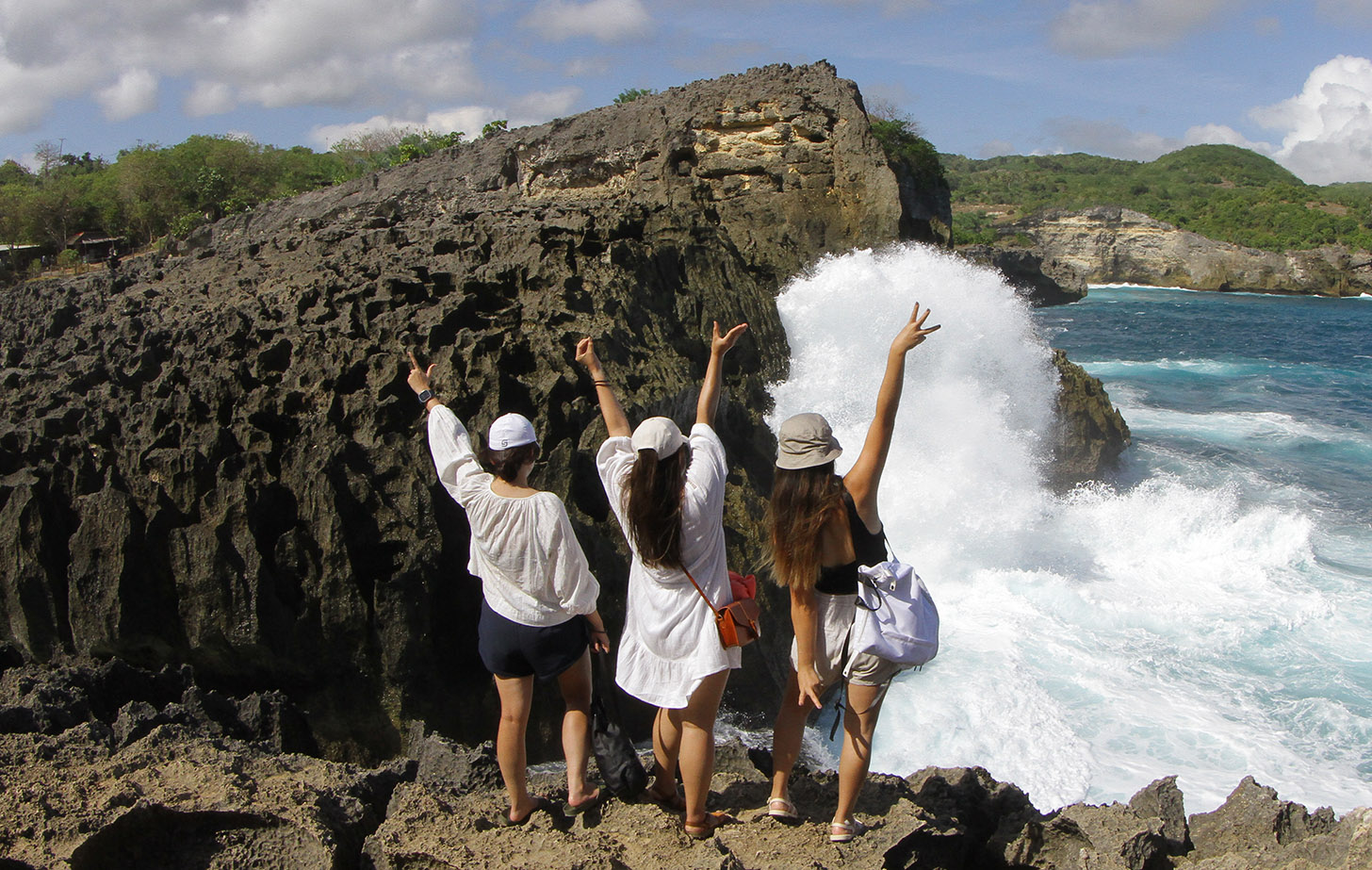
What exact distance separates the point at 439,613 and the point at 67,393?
282 cm

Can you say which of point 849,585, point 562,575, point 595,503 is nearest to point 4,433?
point 595,503

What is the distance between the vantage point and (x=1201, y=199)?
7225cm

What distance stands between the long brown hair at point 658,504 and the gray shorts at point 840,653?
517 mm

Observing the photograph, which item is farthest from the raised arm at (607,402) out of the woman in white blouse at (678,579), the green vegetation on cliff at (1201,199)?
the green vegetation on cliff at (1201,199)

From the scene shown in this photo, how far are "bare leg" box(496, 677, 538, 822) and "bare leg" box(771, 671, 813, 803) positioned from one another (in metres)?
0.81

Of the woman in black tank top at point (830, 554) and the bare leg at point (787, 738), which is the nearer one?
the woman in black tank top at point (830, 554)

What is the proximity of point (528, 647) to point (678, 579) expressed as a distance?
592 millimetres

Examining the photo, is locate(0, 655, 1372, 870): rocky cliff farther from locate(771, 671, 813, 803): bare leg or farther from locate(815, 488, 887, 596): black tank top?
locate(815, 488, 887, 596): black tank top

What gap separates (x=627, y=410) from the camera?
6.21 meters

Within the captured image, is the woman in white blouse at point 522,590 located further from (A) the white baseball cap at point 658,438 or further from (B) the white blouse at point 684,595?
(A) the white baseball cap at point 658,438

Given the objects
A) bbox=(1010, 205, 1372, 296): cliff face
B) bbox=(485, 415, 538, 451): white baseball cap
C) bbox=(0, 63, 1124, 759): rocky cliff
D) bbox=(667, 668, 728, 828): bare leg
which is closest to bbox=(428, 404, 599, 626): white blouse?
bbox=(485, 415, 538, 451): white baseball cap

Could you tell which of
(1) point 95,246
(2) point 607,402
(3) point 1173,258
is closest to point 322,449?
(2) point 607,402

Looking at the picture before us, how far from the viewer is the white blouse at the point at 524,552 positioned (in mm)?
2910

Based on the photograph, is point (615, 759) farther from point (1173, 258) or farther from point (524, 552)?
point (1173, 258)
